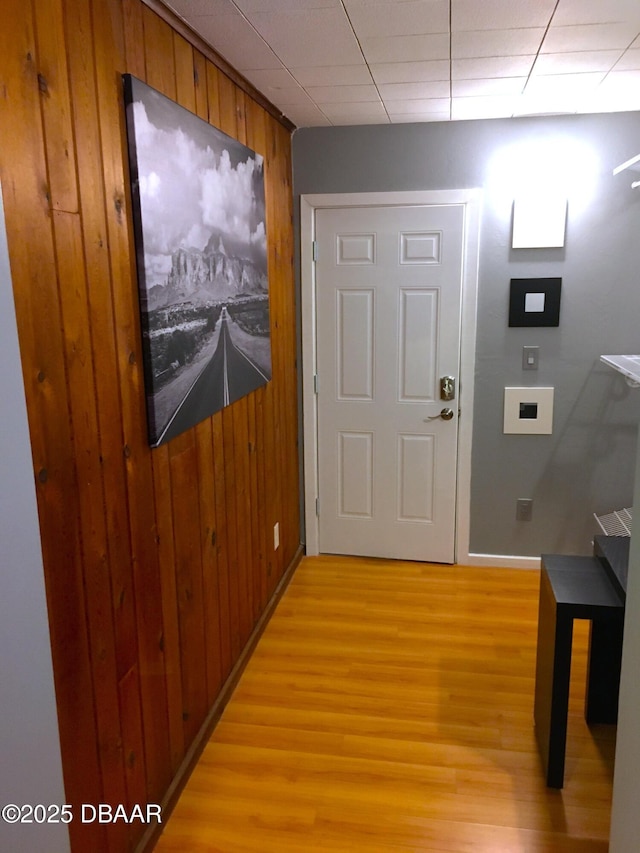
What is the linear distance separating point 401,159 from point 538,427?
5.23ft

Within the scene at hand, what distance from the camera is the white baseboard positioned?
3.73 metres

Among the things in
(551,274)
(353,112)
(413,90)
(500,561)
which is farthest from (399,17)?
(500,561)

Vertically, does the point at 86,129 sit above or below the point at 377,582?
above

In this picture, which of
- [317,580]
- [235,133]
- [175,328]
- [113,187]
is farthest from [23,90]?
[317,580]

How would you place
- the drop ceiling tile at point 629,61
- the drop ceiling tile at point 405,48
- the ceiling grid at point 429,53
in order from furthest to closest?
1. the drop ceiling tile at point 629,61
2. the drop ceiling tile at point 405,48
3. the ceiling grid at point 429,53

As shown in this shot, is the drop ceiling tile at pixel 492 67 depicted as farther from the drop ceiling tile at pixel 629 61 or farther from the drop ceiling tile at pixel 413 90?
the drop ceiling tile at pixel 629 61

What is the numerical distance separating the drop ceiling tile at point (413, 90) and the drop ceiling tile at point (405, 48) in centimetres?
32

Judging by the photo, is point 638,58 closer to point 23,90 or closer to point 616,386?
point 616,386

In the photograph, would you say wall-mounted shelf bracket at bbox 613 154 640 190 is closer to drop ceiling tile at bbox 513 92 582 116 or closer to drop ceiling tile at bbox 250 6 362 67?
drop ceiling tile at bbox 513 92 582 116

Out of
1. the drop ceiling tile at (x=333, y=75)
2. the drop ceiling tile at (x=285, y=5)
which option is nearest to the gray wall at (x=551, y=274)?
the drop ceiling tile at (x=333, y=75)

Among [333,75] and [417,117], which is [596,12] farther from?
[417,117]

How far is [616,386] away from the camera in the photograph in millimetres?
3424

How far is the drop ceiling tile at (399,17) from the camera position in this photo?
1854mm

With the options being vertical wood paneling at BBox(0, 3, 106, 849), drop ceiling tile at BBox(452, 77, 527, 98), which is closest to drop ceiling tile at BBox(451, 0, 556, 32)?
drop ceiling tile at BBox(452, 77, 527, 98)
